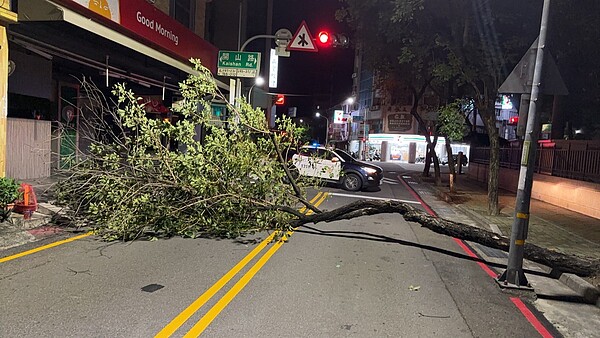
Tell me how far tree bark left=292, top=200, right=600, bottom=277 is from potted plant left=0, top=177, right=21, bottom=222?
489 cm

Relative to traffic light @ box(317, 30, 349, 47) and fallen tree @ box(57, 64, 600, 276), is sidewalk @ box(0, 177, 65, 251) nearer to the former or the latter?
fallen tree @ box(57, 64, 600, 276)

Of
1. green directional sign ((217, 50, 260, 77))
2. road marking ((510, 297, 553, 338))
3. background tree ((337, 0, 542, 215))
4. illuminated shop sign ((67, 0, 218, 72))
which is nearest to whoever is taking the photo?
road marking ((510, 297, 553, 338))

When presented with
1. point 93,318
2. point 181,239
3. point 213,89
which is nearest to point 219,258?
point 181,239

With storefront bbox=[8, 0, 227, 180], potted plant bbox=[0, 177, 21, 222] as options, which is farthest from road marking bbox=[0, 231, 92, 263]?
storefront bbox=[8, 0, 227, 180]

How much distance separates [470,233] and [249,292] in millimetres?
3791

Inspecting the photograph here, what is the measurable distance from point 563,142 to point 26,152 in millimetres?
17372

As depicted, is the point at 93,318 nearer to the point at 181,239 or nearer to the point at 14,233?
the point at 181,239

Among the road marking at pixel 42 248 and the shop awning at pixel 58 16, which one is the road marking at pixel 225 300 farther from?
the shop awning at pixel 58 16

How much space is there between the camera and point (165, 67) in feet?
52.6

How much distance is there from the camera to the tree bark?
6.24m

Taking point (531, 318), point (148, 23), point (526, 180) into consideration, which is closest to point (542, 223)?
point (526, 180)

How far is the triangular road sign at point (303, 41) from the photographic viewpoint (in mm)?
12867

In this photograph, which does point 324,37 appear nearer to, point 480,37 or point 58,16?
point 480,37

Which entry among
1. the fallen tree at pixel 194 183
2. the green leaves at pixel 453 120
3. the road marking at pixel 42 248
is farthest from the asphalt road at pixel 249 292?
the green leaves at pixel 453 120
